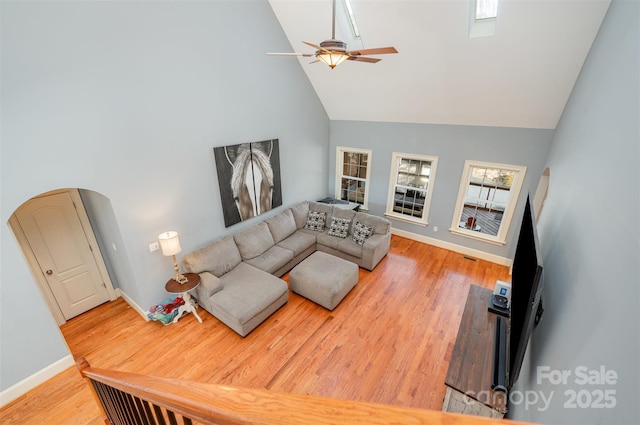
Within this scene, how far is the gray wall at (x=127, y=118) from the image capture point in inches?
103

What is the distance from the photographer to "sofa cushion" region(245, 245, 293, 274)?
15.2ft

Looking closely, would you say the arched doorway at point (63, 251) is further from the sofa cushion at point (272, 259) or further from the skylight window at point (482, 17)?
the skylight window at point (482, 17)

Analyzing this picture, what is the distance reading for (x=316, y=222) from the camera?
5.86m

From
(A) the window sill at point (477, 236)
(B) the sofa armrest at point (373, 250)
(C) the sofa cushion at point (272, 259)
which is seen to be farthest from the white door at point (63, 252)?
(A) the window sill at point (477, 236)

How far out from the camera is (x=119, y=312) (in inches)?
164

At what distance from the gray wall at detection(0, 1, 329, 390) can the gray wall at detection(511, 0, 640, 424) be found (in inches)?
171

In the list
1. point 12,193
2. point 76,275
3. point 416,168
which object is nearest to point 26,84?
point 12,193

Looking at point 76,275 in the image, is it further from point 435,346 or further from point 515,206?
point 515,206

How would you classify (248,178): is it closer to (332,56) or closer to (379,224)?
(379,224)

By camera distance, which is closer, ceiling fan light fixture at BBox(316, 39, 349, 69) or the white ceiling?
ceiling fan light fixture at BBox(316, 39, 349, 69)

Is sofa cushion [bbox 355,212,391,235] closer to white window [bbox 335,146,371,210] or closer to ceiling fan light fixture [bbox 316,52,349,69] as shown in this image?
white window [bbox 335,146,371,210]

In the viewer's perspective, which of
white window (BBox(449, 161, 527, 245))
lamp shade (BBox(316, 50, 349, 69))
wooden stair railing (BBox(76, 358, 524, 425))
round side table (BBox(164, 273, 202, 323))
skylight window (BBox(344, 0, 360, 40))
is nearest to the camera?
wooden stair railing (BBox(76, 358, 524, 425))

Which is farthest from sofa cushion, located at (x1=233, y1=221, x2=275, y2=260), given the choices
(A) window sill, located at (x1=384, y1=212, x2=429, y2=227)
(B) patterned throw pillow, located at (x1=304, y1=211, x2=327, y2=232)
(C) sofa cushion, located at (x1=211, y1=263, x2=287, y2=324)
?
(A) window sill, located at (x1=384, y1=212, x2=429, y2=227)

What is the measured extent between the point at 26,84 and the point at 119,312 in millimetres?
3222
